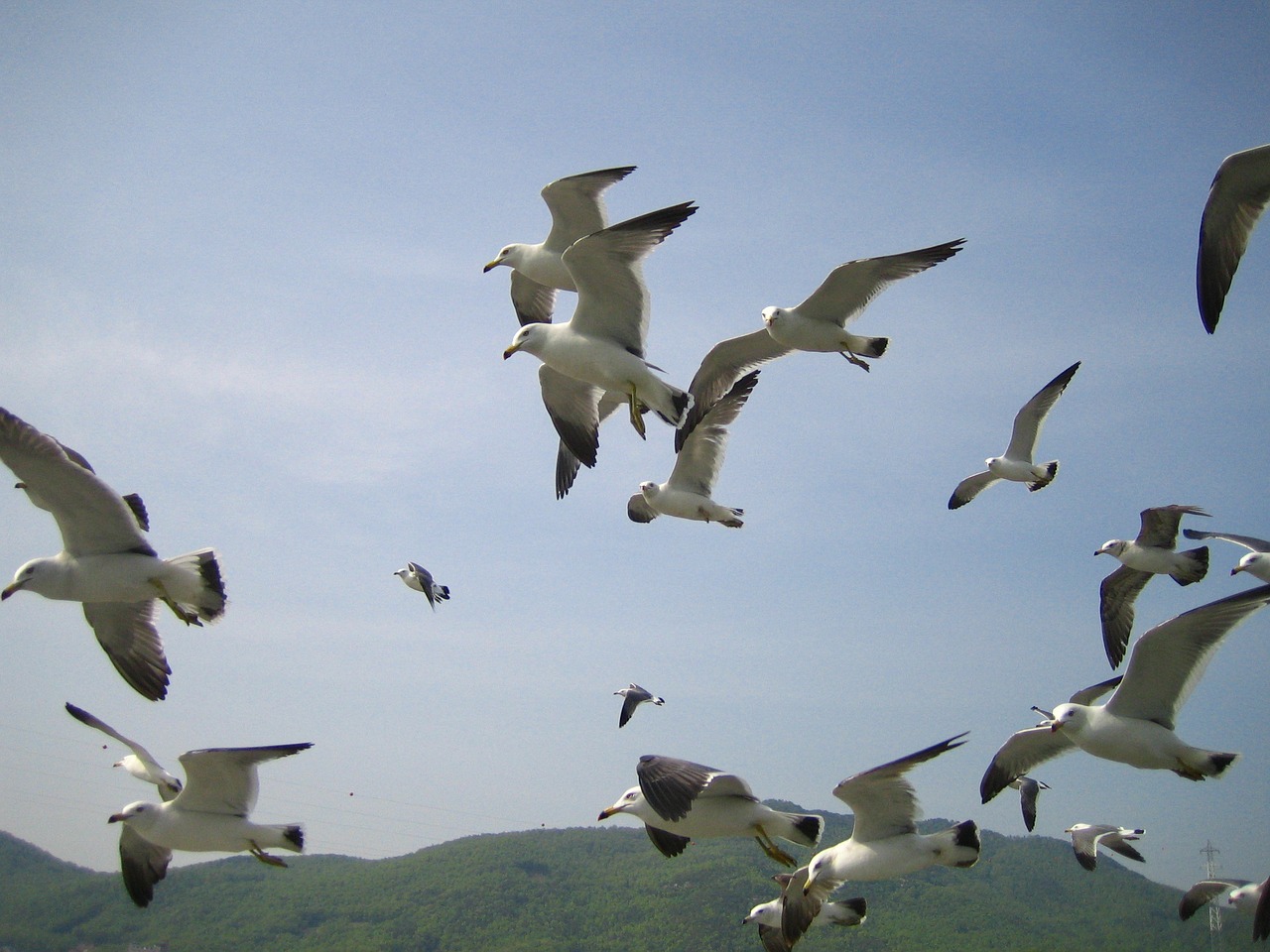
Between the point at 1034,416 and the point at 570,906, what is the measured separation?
61479mm

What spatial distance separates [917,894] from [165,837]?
6113 centimetres

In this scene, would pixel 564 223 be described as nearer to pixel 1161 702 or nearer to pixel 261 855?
pixel 261 855

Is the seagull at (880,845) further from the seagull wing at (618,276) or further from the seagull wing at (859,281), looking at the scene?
the seagull wing at (859,281)

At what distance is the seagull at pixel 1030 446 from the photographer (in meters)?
13.8

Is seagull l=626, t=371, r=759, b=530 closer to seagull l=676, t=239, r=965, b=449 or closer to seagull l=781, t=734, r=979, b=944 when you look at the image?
seagull l=676, t=239, r=965, b=449

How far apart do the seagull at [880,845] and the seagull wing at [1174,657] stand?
68.3 inches

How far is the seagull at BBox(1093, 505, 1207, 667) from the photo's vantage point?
11930 mm

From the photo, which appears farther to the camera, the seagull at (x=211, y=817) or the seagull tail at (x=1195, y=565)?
the seagull tail at (x=1195, y=565)

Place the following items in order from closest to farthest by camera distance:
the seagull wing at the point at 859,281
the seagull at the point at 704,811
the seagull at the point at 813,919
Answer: the seagull at the point at 704,811 < the seagull at the point at 813,919 < the seagull wing at the point at 859,281

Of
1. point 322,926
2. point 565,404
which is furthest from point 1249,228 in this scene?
point 322,926

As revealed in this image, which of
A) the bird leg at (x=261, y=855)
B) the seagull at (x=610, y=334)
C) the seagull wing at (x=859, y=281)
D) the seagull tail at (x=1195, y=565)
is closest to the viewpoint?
the bird leg at (x=261, y=855)

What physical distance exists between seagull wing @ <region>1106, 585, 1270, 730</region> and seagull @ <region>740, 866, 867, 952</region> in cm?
293

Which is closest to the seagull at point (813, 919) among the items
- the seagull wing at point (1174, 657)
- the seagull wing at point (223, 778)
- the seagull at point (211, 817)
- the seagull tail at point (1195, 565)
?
the seagull wing at point (1174, 657)

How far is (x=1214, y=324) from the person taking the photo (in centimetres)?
835
